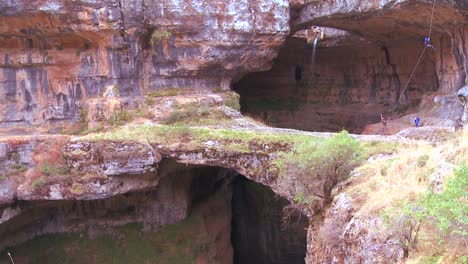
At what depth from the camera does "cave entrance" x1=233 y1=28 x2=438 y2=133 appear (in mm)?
21453

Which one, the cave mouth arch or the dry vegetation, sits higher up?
the dry vegetation

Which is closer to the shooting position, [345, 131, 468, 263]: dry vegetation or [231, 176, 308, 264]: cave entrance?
[345, 131, 468, 263]: dry vegetation

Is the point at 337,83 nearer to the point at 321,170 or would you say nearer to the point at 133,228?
the point at 133,228

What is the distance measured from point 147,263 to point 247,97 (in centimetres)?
1436

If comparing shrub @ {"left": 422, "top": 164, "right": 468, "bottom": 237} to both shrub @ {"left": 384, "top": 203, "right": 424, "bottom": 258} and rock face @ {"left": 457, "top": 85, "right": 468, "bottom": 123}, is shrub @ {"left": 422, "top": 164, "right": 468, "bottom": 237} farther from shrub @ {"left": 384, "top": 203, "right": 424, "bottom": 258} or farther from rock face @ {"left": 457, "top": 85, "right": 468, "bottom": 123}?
rock face @ {"left": 457, "top": 85, "right": 468, "bottom": 123}

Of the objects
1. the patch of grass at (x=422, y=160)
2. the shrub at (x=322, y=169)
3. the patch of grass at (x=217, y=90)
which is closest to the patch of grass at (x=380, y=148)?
the shrub at (x=322, y=169)

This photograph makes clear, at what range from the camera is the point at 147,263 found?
15.3 metres

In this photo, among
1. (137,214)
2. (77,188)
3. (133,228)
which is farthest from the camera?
(137,214)

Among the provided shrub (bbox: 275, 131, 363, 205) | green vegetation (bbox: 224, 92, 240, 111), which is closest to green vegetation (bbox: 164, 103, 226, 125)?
Result: green vegetation (bbox: 224, 92, 240, 111)

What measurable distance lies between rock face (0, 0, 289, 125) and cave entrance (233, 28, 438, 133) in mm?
8016

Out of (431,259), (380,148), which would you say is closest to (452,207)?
(431,259)

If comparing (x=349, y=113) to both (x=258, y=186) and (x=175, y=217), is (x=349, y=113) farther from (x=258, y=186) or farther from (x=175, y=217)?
(x=175, y=217)

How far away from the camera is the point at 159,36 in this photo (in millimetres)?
15672

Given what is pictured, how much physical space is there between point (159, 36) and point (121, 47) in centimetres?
144
